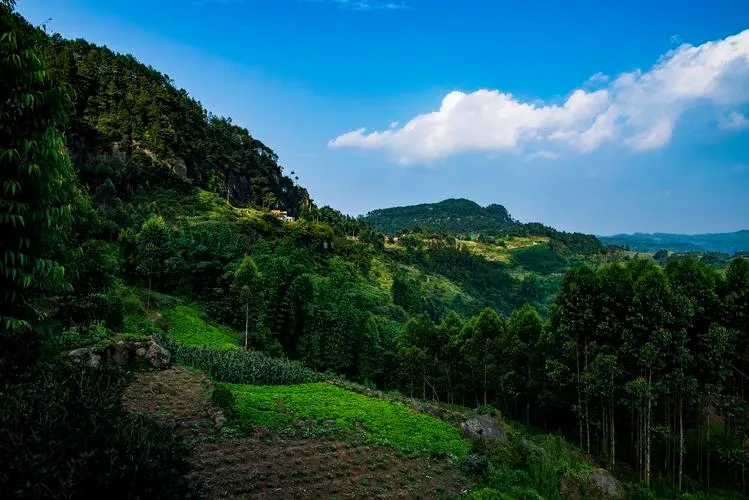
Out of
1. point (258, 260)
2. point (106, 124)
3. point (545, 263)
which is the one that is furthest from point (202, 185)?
point (545, 263)

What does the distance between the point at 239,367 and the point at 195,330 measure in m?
15.9

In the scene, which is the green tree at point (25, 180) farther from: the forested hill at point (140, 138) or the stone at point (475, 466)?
the forested hill at point (140, 138)

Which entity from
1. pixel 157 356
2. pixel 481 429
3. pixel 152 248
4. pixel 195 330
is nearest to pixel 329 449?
pixel 481 429

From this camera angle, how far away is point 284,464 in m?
12.7

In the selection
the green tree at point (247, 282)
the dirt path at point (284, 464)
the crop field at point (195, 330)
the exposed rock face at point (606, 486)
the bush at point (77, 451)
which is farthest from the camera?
the green tree at point (247, 282)

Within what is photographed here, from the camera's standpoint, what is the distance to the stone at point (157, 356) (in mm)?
19859

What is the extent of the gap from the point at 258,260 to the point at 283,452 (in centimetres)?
4282

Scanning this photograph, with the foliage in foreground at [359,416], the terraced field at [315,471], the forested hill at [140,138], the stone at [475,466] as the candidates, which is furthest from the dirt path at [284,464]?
the forested hill at [140,138]

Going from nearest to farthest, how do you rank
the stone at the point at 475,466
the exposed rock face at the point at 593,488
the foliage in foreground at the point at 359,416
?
the stone at the point at 475,466
the foliage in foreground at the point at 359,416
the exposed rock face at the point at 593,488

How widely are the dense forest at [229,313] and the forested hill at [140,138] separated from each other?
1.51 ft

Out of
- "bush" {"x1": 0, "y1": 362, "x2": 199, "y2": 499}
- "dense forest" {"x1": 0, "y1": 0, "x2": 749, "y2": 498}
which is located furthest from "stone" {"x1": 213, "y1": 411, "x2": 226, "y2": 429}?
"bush" {"x1": 0, "y1": 362, "x2": 199, "y2": 499}

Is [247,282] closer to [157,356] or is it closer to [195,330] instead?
[195,330]

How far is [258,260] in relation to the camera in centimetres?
5459

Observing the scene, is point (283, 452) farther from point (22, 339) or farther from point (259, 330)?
point (259, 330)
